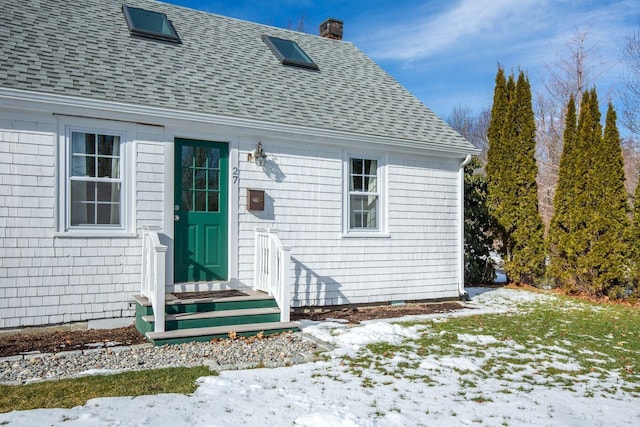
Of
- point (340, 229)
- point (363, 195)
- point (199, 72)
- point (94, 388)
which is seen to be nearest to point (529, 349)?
point (340, 229)

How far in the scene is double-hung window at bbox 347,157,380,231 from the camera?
843 cm

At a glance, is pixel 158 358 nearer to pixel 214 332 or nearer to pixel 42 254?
pixel 214 332

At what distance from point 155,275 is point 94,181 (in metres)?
1.66

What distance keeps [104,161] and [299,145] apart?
2.81m

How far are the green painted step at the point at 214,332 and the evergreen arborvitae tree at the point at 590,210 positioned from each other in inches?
266

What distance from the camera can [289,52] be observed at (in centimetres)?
979

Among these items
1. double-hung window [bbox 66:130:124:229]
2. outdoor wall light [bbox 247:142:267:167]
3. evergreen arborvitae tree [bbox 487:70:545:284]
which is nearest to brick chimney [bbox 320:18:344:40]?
evergreen arborvitae tree [bbox 487:70:545:284]

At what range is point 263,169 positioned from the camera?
7.53 m

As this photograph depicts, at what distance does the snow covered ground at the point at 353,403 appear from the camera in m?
3.46

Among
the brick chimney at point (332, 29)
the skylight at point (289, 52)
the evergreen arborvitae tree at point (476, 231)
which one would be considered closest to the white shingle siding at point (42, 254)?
the skylight at point (289, 52)

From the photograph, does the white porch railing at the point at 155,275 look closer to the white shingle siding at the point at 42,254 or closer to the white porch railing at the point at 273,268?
the white shingle siding at the point at 42,254

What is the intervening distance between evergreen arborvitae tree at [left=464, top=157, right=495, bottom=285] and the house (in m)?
2.46

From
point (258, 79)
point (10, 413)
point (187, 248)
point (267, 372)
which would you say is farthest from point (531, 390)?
point (258, 79)

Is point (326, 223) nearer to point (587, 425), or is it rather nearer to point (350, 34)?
point (587, 425)
